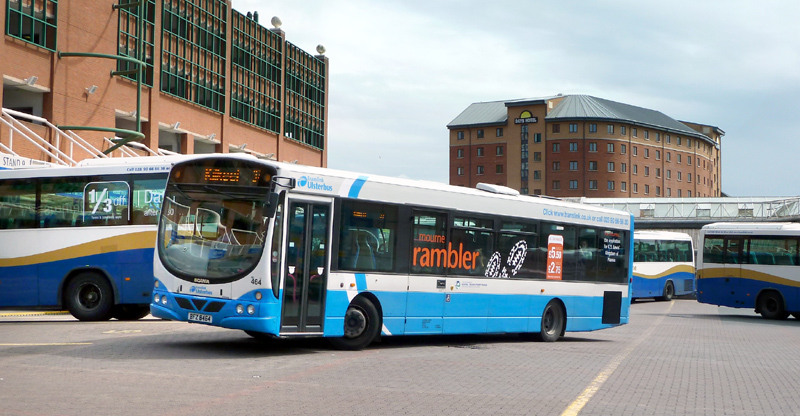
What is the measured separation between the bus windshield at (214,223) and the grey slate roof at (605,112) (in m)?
98.3

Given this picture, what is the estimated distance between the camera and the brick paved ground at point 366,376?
9103mm

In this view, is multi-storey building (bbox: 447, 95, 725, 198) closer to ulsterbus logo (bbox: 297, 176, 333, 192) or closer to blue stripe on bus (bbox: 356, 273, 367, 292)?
blue stripe on bus (bbox: 356, 273, 367, 292)

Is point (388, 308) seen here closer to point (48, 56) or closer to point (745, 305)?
point (745, 305)

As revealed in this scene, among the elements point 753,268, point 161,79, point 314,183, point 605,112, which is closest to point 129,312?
point 314,183

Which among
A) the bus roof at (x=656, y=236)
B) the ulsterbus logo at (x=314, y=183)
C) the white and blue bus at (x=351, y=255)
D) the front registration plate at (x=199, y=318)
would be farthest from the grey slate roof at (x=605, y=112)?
the front registration plate at (x=199, y=318)

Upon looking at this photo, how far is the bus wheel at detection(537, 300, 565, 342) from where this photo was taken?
1841 cm

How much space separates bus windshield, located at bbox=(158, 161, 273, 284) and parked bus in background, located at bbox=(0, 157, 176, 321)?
5542 mm

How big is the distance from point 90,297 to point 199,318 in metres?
7.13

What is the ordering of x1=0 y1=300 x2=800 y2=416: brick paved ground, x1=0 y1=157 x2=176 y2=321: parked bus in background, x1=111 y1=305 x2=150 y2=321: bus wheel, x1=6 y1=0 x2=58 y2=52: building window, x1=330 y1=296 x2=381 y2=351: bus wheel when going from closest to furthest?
x1=0 y1=300 x2=800 y2=416: brick paved ground < x1=330 y1=296 x2=381 y2=351: bus wheel < x1=0 y1=157 x2=176 y2=321: parked bus in background < x1=111 y1=305 x2=150 y2=321: bus wheel < x1=6 y1=0 x2=58 y2=52: building window

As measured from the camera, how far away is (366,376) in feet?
37.6

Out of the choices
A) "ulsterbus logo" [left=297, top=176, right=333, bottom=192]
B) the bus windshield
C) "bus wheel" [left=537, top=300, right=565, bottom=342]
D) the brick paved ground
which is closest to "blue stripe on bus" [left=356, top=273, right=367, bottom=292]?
→ the brick paved ground

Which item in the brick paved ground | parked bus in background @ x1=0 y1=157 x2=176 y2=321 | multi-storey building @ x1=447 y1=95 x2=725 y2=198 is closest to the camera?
the brick paved ground

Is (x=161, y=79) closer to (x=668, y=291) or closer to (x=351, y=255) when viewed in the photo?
(x=668, y=291)

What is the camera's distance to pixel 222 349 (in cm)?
1394
